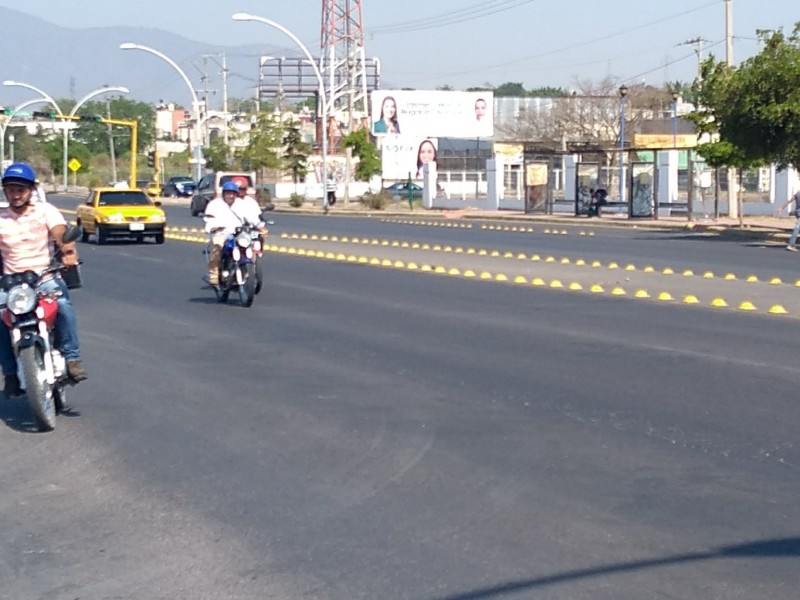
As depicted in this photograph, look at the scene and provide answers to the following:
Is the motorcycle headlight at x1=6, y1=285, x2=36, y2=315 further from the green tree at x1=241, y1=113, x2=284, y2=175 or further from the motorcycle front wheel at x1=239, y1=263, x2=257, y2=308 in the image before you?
the green tree at x1=241, y1=113, x2=284, y2=175

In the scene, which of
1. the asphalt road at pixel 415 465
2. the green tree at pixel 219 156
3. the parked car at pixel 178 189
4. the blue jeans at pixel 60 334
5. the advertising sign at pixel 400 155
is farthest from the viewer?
the green tree at pixel 219 156

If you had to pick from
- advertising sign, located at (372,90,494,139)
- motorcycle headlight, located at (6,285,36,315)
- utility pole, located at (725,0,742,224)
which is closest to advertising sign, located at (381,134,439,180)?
advertising sign, located at (372,90,494,139)

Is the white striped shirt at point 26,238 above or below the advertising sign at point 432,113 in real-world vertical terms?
below

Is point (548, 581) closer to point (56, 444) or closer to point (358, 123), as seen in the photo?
point (56, 444)

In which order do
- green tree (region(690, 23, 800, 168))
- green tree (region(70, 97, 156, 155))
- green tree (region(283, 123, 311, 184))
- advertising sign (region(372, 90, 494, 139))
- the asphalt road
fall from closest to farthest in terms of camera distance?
the asphalt road < green tree (region(690, 23, 800, 168)) < green tree (region(283, 123, 311, 184)) < advertising sign (region(372, 90, 494, 139)) < green tree (region(70, 97, 156, 155))

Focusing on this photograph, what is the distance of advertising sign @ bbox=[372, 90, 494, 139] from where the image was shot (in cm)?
8331

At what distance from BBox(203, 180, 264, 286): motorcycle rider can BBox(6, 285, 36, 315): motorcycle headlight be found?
899cm

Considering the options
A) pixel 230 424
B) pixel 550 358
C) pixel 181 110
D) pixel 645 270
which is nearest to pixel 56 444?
pixel 230 424

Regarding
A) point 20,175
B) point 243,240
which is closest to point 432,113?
point 243,240

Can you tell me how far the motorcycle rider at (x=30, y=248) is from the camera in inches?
372

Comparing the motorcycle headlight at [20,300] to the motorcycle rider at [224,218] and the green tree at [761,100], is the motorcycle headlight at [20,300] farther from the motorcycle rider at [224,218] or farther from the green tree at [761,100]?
the green tree at [761,100]

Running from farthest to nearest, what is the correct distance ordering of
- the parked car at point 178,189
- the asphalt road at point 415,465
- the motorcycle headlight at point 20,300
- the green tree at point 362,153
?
the parked car at point 178,189 < the green tree at point 362,153 < the motorcycle headlight at point 20,300 < the asphalt road at point 415,465

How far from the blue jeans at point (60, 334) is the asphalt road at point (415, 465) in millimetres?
509

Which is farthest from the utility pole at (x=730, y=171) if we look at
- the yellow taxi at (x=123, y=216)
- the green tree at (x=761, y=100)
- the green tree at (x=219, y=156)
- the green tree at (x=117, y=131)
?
the green tree at (x=117, y=131)
